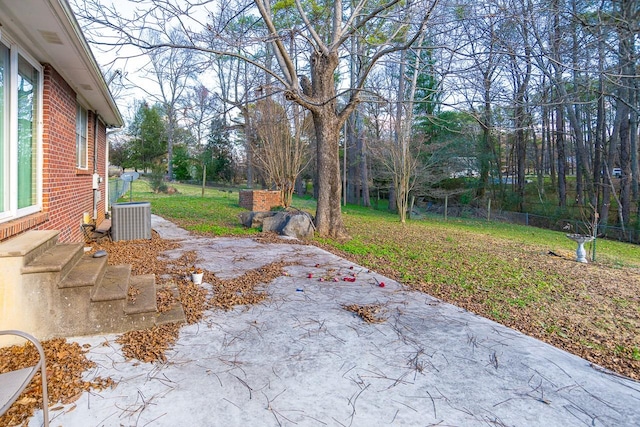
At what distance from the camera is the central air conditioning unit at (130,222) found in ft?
22.8

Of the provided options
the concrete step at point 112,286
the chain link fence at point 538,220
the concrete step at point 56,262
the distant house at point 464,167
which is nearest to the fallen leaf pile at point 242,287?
the concrete step at point 112,286

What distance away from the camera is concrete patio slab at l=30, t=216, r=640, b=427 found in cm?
203

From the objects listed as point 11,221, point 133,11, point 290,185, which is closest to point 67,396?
point 11,221

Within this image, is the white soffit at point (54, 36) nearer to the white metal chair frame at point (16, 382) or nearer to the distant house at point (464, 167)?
the white metal chair frame at point (16, 382)

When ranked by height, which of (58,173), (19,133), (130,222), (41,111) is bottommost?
(130,222)

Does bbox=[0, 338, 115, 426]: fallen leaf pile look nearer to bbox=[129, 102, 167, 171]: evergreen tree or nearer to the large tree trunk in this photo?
the large tree trunk

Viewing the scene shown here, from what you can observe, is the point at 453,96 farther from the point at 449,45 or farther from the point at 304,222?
the point at 304,222

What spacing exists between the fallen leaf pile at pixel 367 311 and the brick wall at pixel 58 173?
2.88 meters

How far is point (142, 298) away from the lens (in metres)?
3.22

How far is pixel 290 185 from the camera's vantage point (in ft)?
43.7

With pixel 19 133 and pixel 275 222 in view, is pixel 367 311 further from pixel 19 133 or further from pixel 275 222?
pixel 275 222

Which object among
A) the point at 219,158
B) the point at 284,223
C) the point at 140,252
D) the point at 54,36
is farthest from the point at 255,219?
the point at 219,158

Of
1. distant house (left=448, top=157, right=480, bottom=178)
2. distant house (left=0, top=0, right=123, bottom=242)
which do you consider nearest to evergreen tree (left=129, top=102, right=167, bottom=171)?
distant house (left=448, top=157, right=480, bottom=178)

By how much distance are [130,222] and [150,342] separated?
4.87 m
